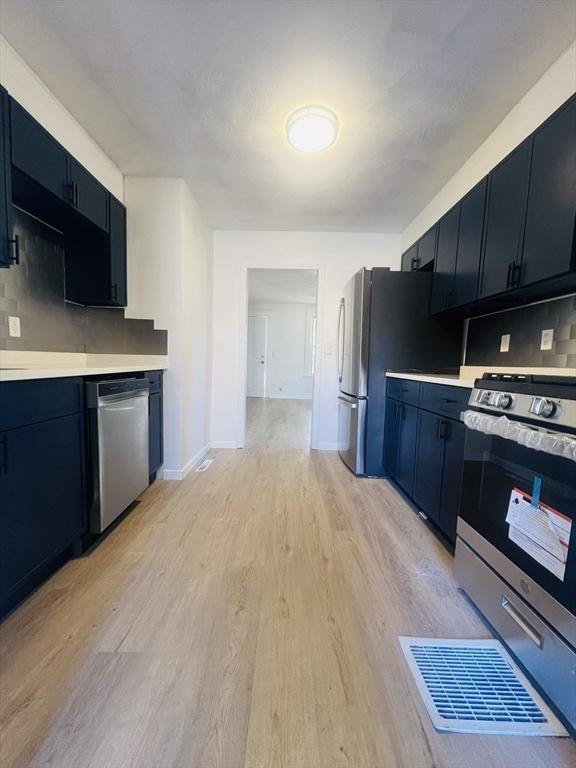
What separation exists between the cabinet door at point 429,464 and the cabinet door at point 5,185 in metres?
2.32

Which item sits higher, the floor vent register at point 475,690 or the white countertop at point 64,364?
the white countertop at point 64,364

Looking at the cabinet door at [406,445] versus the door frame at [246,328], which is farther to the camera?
the door frame at [246,328]

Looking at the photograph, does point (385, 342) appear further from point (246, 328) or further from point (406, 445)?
point (246, 328)

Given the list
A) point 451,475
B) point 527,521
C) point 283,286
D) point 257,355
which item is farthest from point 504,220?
point 257,355

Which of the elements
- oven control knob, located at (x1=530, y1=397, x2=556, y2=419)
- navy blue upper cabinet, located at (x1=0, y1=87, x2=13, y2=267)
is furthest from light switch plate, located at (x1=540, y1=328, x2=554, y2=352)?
navy blue upper cabinet, located at (x1=0, y1=87, x2=13, y2=267)

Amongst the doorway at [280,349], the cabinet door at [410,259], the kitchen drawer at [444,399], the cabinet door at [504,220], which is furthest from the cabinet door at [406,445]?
the doorway at [280,349]

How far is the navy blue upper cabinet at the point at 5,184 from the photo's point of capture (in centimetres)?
136

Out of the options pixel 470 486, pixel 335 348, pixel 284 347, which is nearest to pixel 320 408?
pixel 335 348

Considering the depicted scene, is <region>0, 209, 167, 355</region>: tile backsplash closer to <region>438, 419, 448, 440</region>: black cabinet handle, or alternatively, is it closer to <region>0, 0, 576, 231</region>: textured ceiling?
<region>0, 0, 576, 231</region>: textured ceiling

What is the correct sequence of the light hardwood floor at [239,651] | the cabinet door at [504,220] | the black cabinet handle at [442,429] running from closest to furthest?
the light hardwood floor at [239,651] → the cabinet door at [504,220] → the black cabinet handle at [442,429]

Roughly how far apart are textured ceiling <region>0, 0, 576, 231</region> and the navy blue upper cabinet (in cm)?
35

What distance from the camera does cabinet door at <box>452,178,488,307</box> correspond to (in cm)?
188

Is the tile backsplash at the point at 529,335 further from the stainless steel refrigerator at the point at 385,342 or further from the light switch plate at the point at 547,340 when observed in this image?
the stainless steel refrigerator at the point at 385,342

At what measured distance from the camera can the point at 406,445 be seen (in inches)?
88.2
